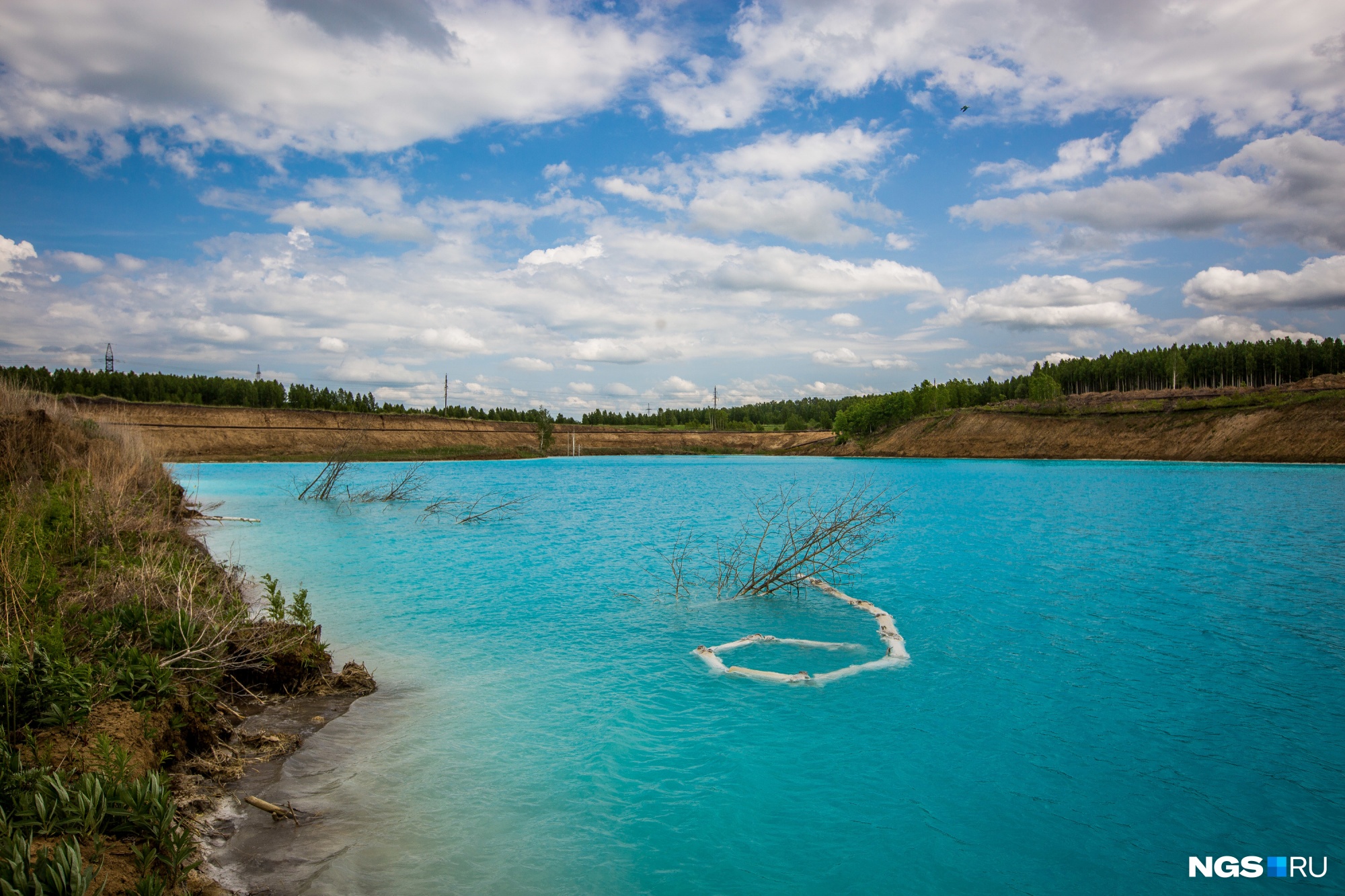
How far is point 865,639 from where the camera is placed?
39.7ft

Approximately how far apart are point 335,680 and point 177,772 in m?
3.22

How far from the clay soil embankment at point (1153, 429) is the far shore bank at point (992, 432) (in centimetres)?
13

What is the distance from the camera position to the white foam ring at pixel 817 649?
Result: 10023 millimetres

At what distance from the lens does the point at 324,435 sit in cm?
9012

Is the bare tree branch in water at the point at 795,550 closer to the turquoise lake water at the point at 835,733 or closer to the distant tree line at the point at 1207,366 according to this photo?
the turquoise lake water at the point at 835,733

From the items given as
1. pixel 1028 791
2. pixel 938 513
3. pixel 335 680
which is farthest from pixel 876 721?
pixel 938 513

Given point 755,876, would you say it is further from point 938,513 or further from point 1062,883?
point 938,513

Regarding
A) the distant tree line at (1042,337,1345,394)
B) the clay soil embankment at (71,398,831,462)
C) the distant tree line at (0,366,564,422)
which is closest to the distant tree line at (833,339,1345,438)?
the distant tree line at (1042,337,1345,394)

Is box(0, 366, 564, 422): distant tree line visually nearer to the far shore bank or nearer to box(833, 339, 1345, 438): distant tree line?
the far shore bank

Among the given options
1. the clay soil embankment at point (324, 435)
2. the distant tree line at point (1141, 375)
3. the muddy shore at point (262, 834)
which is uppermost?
the distant tree line at point (1141, 375)

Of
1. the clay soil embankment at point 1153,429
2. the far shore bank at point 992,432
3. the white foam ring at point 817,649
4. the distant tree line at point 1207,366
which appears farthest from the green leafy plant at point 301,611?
the distant tree line at point 1207,366

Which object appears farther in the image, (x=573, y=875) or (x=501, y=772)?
(x=501, y=772)

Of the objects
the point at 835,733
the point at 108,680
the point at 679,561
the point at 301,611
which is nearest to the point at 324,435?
the point at 679,561

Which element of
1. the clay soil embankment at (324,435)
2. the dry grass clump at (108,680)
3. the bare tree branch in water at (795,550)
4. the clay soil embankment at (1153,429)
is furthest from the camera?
the clay soil embankment at (324,435)
